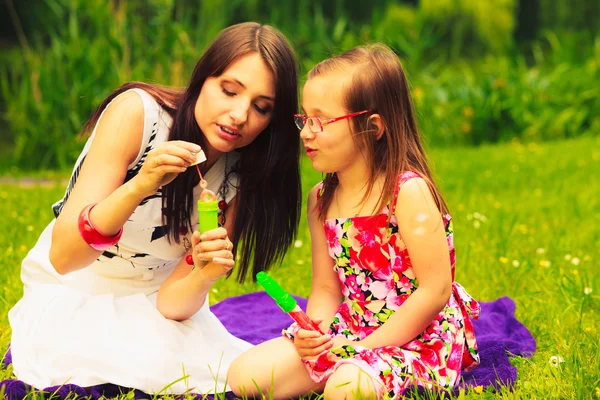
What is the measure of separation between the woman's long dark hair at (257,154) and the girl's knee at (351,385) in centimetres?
61

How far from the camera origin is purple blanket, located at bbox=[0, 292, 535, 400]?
215 cm

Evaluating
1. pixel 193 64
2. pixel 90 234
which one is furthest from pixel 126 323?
pixel 193 64

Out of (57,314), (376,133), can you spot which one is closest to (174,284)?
(57,314)

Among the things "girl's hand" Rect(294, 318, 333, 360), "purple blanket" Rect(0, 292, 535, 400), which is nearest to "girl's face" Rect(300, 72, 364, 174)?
"girl's hand" Rect(294, 318, 333, 360)

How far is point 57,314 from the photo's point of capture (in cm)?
234

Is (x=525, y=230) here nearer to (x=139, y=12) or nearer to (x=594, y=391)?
(x=594, y=391)

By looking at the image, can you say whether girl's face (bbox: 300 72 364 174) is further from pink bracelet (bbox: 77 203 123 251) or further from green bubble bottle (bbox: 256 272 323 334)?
pink bracelet (bbox: 77 203 123 251)

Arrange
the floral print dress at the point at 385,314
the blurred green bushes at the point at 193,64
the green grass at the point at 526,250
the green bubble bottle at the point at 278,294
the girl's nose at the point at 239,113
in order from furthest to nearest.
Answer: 1. the blurred green bushes at the point at 193,64
2. the green grass at the point at 526,250
3. the girl's nose at the point at 239,113
4. the floral print dress at the point at 385,314
5. the green bubble bottle at the point at 278,294

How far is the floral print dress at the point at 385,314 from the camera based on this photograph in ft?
6.81

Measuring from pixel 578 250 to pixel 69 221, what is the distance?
7.86 ft

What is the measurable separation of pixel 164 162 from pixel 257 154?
0.53 meters

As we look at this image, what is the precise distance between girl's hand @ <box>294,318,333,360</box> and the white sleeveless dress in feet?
1.04

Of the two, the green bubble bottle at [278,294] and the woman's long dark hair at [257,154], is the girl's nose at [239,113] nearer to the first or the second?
the woman's long dark hair at [257,154]

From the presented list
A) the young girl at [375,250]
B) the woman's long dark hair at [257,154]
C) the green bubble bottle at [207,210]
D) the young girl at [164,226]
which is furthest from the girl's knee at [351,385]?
the woman's long dark hair at [257,154]
